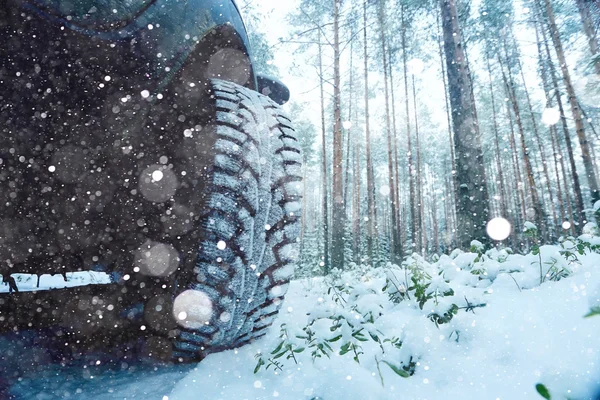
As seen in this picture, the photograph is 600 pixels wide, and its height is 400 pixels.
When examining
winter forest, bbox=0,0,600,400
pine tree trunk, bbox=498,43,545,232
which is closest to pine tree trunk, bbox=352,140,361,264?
pine tree trunk, bbox=498,43,545,232

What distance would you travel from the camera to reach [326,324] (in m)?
1.75

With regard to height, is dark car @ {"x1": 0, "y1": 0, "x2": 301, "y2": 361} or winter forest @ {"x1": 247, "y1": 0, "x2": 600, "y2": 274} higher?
winter forest @ {"x1": 247, "y1": 0, "x2": 600, "y2": 274}

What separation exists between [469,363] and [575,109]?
14103 millimetres

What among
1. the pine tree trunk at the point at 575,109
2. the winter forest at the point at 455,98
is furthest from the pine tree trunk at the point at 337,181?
the pine tree trunk at the point at 575,109

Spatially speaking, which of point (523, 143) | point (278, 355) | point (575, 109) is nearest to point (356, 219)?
point (575, 109)

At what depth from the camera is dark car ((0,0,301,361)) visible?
4.19ft

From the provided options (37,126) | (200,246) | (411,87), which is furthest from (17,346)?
(411,87)

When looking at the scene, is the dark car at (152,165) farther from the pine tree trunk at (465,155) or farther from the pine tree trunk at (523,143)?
the pine tree trunk at (523,143)

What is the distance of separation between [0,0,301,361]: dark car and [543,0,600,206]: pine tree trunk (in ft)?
42.8

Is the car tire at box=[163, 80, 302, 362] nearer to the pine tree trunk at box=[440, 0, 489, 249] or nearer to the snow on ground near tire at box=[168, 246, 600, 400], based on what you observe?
the snow on ground near tire at box=[168, 246, 600, 400]

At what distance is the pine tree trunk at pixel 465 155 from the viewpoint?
485 cm

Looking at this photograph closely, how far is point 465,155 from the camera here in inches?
198

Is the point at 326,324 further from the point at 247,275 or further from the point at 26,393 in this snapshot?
the point at 26,393

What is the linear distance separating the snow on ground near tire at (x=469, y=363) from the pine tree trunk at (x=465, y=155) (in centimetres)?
336
